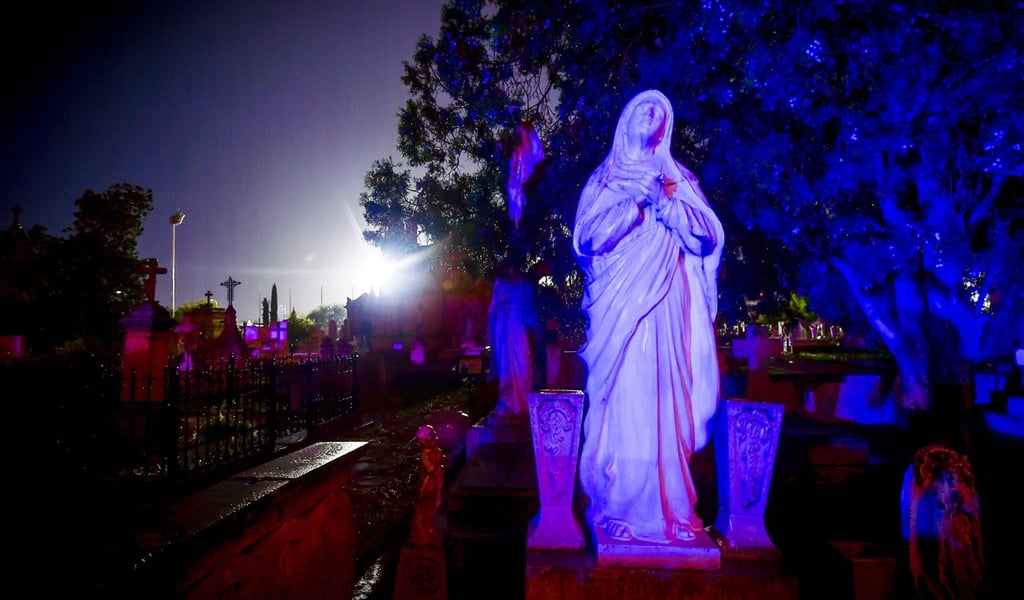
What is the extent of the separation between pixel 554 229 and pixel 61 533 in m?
11.1

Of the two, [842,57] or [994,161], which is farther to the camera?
[842,57]

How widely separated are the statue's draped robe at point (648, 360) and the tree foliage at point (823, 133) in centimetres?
476

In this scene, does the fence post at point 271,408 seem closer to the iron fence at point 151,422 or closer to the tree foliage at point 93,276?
the iron fence at point 151,422

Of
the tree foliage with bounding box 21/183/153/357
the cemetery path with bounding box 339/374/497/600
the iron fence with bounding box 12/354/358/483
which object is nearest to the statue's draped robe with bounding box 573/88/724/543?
the cemetery path with bounding box 339/374/497/600

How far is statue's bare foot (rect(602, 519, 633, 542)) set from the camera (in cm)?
298

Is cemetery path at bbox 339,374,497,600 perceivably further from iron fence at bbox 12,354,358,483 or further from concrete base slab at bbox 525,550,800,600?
concrete base slab at bbox 525,550,800,600

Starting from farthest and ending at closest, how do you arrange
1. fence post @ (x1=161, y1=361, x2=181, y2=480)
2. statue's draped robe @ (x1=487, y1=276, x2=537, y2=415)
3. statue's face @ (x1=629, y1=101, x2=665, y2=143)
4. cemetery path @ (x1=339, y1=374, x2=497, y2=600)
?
statue's draped robe @ (x1=487, y1=276, x2=537, y2=415)
fence post @ (x1=161, y1=361, x2=181, y2=480)
cemetery path @ (x1=339, y1=374, x2=497, y2=600)
statue's face @ (x1=629, y1=101, x2=665, y2=143)

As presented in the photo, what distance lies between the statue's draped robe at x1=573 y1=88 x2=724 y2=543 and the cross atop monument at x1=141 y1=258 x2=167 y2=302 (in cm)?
2428

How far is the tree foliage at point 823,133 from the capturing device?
7051mm

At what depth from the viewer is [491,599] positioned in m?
3.88

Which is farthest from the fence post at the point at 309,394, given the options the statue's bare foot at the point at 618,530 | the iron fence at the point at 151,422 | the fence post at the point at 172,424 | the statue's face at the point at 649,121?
the statue's face at the point at 649,121

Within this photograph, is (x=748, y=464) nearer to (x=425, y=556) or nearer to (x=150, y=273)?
(x=425, y=556)

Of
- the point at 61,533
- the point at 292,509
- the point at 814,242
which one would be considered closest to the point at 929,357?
the point at 814,242

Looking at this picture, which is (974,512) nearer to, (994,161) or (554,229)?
(994,161)
